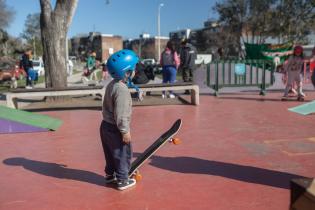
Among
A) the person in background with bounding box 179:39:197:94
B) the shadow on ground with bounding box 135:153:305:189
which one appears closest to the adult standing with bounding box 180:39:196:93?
the person in background with bounding box 179:39:197:94

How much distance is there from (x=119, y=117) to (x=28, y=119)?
14.6 ft

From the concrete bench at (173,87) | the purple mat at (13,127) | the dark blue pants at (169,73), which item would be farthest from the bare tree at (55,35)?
the purple mat at (13,127)

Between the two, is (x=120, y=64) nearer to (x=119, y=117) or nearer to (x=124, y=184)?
(x=119, y=117)

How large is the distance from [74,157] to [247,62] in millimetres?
10189

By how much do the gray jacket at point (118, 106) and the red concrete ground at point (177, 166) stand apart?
809 millimetres

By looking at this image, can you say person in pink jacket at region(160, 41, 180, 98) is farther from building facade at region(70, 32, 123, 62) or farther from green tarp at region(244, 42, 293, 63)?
building facade at region(70, 32, 123, 62)

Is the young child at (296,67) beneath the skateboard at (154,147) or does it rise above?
above

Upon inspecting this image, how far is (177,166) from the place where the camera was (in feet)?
17.3

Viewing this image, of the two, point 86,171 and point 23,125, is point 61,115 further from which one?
point 86,171

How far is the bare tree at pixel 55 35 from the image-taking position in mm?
11797

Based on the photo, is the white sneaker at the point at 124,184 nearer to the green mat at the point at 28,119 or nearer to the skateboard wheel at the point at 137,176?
the skateboard wheel at the point at 137,176

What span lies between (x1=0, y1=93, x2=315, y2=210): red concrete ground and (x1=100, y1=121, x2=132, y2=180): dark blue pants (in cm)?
24

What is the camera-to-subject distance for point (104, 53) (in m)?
109

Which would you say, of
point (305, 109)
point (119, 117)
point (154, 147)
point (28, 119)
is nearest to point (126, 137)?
point (119, 117)
